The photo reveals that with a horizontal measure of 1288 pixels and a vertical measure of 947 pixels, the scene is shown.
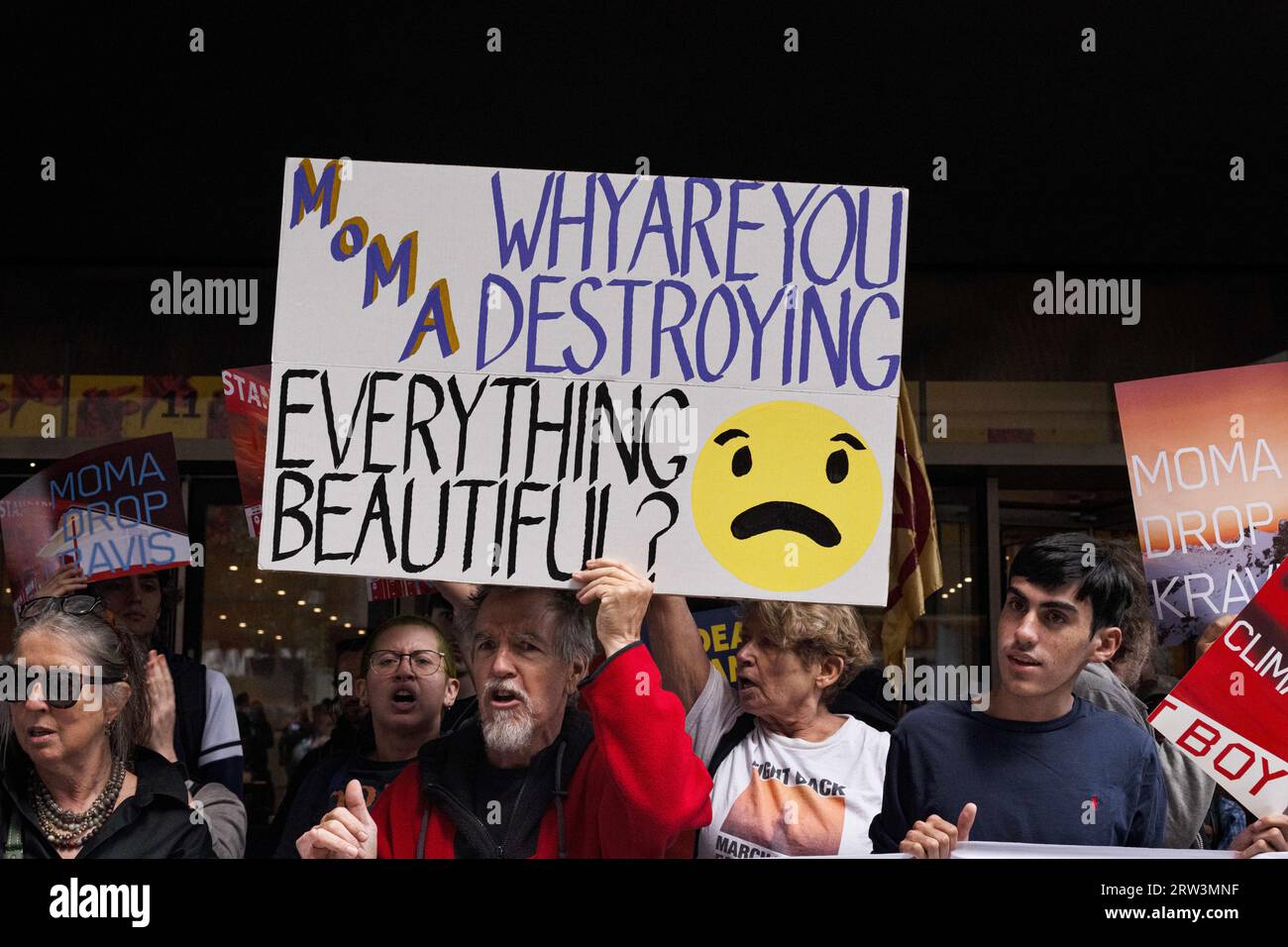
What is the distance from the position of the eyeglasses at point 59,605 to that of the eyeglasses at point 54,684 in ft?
0.84

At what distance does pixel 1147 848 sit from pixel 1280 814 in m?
0.43

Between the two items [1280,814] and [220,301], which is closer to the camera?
[1280,814]

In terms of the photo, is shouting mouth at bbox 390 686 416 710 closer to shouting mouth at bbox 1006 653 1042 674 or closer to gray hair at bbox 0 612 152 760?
gray hair at bbox 0 612 152 760

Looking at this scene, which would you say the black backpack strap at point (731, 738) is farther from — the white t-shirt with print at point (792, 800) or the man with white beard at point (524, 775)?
the man with white beard at point (524, 775)

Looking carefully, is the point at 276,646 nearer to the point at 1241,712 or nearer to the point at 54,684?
the point at 54,684

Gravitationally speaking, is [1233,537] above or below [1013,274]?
below

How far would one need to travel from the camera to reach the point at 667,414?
13.1 feet

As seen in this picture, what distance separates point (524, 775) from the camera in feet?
13.4

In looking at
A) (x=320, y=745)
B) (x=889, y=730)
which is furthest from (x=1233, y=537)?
(x=320, y=745)

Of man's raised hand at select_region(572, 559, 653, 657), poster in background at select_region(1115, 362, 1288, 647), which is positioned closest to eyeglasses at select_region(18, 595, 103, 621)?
man's raised hand at select_region(572, 559, 653, 657)

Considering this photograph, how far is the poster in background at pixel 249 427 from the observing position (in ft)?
15.6

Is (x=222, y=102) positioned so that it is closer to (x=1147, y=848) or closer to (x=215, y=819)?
(x=215, y=819)

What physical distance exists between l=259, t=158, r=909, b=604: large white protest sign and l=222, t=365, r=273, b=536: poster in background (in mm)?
887

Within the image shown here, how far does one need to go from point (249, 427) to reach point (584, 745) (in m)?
1.63
